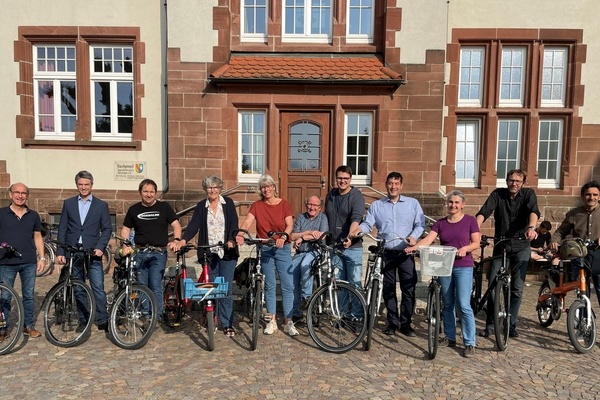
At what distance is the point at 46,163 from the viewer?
9359mm

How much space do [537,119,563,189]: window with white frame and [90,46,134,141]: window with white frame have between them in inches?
367

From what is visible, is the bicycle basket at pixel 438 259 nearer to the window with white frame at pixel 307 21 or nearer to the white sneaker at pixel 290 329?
the white sneaker at pixel 290 329

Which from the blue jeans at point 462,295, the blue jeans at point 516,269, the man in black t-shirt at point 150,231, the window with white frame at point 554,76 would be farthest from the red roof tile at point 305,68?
the blue jeans at point 462,295

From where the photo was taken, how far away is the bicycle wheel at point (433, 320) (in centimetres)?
392

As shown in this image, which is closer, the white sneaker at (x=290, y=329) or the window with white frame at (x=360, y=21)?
the white sneaker at (x=290, y=329)

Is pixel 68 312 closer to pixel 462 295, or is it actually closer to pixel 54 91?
pixel 462 295

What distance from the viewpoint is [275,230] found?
4559 mm

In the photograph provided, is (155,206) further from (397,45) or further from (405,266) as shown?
(397,45)

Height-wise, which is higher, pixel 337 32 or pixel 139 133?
pixel 337 32

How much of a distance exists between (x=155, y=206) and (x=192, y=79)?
4.82m

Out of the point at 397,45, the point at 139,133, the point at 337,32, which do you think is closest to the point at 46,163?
the point at 139,133

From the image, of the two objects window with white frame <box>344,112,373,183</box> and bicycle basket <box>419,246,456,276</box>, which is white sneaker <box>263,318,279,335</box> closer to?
bicycle basket <box>419,246,456,276</box>

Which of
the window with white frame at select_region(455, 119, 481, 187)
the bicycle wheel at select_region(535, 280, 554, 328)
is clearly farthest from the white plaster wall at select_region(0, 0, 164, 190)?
the bicycle wheel at select_region(535, 280, 554, 328)

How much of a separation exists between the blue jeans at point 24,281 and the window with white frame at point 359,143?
621 cm
